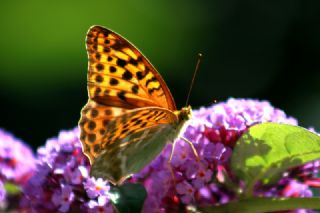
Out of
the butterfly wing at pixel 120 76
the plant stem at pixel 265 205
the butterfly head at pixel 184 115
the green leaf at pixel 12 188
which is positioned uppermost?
the butterfly wing at pixel 120 76

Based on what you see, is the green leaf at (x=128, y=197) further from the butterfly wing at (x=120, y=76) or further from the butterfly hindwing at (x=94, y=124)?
the butterfly wing at (x=120, y=76)

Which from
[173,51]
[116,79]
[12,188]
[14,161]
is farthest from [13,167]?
[173,51]

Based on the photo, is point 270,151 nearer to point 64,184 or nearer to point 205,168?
point 205,168

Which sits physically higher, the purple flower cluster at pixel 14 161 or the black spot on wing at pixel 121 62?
the black spot on wing at pixel 121 62

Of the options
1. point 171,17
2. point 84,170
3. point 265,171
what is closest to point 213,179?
point 265,171

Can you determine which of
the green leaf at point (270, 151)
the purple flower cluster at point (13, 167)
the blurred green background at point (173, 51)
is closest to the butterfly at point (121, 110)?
the green leaf at point (270, 151)
